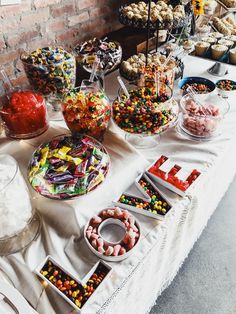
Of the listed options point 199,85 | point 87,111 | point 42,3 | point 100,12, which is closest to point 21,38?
point 42,3

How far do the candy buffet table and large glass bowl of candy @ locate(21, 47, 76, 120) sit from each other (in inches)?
5.8

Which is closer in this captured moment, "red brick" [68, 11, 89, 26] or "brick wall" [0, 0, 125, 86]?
"brick wall" [0, 0, 125, 86]

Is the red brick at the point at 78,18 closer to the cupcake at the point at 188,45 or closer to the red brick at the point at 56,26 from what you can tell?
the red brick at the point at 56,26

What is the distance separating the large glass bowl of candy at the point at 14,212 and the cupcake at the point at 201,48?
1375 mm

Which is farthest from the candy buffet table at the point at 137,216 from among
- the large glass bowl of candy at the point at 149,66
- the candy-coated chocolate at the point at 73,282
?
the large glass bowl of candy at the point at 149,66

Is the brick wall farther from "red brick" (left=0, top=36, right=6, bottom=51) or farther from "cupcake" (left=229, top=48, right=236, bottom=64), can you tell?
"cupcake" (left=229, top=48, right=236, bottom=64)

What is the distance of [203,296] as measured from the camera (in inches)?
53.0

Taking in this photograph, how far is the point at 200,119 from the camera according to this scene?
109cm

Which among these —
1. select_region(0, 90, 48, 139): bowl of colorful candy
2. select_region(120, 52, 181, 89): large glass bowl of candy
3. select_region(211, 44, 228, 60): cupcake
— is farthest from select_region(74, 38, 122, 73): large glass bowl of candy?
select_region(211, 44, 228, 60): cupcake

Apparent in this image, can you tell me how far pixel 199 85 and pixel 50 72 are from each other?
2.25 ft

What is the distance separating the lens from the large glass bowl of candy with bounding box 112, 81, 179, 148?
102 centimetres

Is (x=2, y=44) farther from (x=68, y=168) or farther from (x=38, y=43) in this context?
(x=68, y=168)

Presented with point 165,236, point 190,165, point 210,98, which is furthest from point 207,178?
point 210,98

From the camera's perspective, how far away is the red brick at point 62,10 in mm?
1529
